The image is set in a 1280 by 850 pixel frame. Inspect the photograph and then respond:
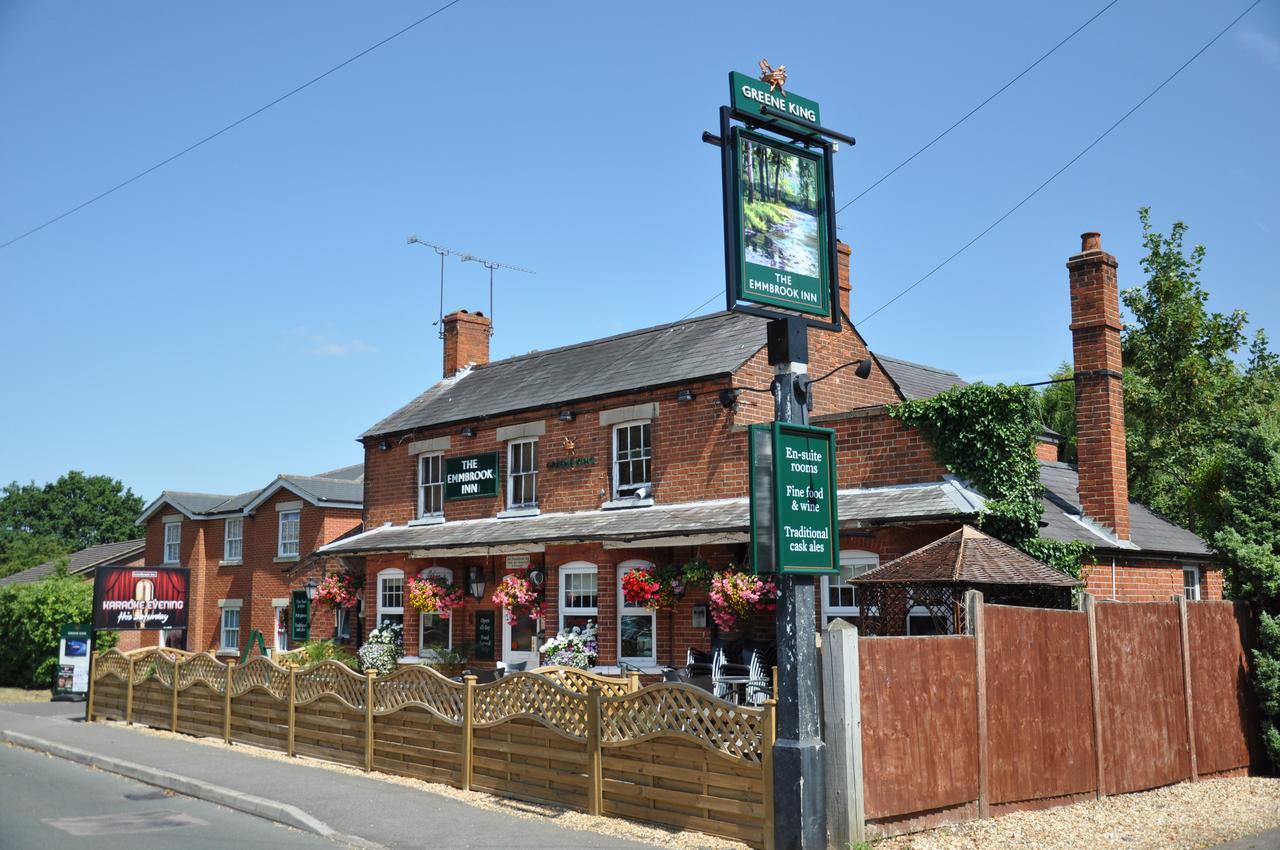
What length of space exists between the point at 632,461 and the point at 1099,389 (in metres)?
8.04

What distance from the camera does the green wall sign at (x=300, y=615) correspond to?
2844 cm

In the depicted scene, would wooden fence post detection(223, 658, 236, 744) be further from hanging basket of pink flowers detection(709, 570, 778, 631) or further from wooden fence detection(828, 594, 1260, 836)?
wooden fence detection(828, 594, 1260, 836)

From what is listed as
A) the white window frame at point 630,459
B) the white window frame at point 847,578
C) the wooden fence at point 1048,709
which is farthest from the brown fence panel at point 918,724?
the white window frame at point 630,459

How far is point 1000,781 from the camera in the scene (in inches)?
381

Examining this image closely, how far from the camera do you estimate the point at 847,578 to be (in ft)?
52.6

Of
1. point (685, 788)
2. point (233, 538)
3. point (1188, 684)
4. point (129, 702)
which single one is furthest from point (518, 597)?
point (233, 538)

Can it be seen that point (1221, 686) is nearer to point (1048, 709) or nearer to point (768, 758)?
point (1048, 709)

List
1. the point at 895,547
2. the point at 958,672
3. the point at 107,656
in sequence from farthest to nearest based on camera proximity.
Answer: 1. the point at 107,656
2. the point at 895,547
3. the point at 958,672

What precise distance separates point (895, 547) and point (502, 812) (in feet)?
23.6

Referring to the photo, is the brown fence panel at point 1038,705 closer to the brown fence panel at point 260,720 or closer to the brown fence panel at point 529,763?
the brown fence panel at point 529,763

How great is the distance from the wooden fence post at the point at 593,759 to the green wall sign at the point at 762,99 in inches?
216

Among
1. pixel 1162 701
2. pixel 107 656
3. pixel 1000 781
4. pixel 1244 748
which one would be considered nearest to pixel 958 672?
pixel 1000 781

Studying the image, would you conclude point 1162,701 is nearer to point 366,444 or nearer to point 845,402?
point 845,402

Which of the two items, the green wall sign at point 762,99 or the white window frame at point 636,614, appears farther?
the white window frame at point 636,614
